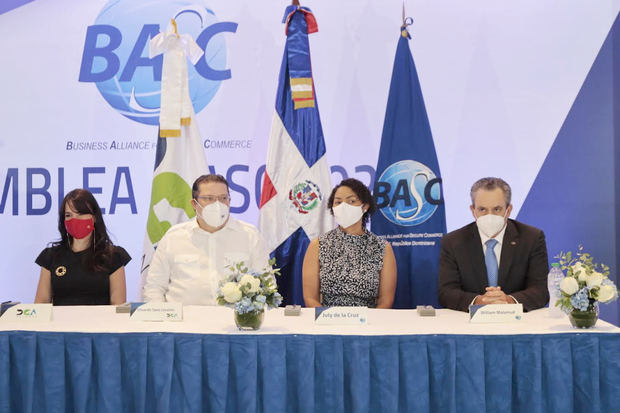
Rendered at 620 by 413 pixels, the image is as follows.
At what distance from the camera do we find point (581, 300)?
2354 millimetres

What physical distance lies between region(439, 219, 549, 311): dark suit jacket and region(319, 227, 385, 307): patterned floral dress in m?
0.40

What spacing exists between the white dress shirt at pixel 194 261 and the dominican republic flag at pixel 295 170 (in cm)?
61

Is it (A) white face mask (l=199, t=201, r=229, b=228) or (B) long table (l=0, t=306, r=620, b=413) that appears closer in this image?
(B) long table (l=0, t=306, r=620, b=413)

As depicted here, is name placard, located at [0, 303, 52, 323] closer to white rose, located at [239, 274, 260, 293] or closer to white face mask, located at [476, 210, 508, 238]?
white rose, located at [239, 274, 260, 293]

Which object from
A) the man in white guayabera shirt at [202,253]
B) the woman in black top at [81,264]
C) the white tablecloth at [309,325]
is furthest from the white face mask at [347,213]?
the woman in black top at [81,264]

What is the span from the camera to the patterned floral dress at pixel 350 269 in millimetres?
3371

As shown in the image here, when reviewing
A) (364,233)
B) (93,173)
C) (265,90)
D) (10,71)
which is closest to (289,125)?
(265,90)

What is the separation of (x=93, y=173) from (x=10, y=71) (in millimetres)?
1078

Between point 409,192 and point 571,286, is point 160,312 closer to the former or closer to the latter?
point 571,286

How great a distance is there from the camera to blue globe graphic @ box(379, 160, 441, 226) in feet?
13.3

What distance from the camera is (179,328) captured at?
2.48m

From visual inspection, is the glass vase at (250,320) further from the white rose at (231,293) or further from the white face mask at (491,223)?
the white face mask at (491,223)

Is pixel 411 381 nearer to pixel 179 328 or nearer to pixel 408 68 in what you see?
pixel 179 328

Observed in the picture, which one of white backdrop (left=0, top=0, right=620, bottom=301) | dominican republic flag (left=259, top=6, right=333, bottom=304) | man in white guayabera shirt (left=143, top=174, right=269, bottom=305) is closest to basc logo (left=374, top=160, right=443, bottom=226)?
dominican republic flag (left=259, top=6, right=333, bottom=304)
